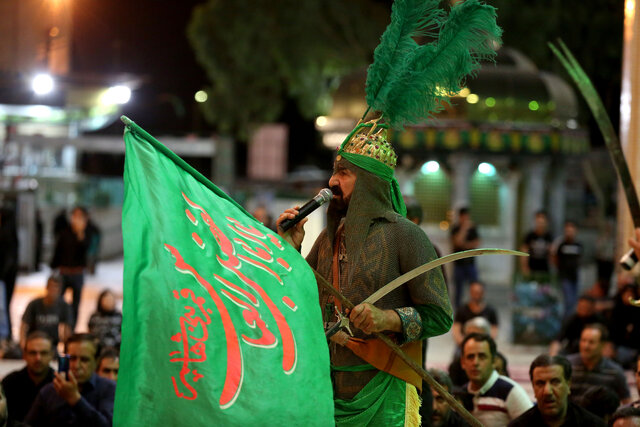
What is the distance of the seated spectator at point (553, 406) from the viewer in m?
6.12

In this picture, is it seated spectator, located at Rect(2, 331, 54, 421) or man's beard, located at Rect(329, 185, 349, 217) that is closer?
man's beard, located at Rect(329, 185, 349, 217)

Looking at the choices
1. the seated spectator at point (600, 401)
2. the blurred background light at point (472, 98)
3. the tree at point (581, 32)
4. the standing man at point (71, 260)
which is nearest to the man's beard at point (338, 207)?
the seated spectator at point (600, 401)

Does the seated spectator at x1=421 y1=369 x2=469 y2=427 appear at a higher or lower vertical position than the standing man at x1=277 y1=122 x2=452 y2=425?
lower

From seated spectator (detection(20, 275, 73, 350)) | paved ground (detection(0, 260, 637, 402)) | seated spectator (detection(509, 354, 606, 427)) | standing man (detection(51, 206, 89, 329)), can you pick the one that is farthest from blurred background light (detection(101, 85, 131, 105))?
seated spectator (detection(509, 354, 606, 427))

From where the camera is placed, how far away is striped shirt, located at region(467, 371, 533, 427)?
6.89 meters

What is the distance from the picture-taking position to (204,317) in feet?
11.4

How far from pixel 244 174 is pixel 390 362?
135 feet

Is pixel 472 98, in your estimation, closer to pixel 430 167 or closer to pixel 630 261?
pixel 430 167

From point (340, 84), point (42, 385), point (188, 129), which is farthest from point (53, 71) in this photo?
point (188, 129)

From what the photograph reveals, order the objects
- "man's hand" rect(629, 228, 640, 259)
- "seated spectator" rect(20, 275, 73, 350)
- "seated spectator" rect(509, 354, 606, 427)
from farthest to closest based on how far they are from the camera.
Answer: "seated spectator" rect(20, 275, 73, 350), "seated spectator" rect(509, 354, 606, 427), "man's hand" rect(629, 228, 640, 259)

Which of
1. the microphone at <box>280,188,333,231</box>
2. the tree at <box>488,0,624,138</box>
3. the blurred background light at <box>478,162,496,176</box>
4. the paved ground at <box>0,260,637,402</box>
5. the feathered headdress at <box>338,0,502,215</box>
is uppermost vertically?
the tree at <box>488,0,624,138</box>

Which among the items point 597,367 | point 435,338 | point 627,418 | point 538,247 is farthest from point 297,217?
point 538,247

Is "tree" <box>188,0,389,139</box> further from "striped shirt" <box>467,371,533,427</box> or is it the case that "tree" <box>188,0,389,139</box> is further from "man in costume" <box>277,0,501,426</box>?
"man in costume" <box>277,0,501,426</box>

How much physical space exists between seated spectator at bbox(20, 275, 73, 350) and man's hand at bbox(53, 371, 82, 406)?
400 centimetres
